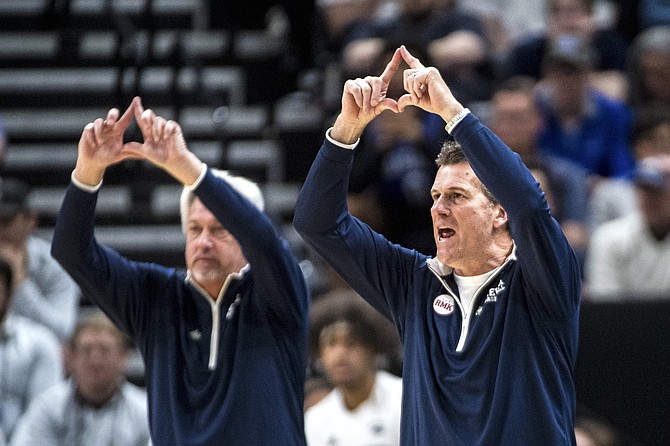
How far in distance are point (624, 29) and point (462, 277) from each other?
20.3 ft

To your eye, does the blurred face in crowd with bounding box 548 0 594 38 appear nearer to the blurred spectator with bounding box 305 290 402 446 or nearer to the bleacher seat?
the blurred spectator with bounding box 305 290 402 446

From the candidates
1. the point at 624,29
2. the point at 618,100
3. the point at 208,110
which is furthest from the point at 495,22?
the point at 208,110

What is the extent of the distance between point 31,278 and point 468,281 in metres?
4.44

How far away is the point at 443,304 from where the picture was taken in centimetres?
381

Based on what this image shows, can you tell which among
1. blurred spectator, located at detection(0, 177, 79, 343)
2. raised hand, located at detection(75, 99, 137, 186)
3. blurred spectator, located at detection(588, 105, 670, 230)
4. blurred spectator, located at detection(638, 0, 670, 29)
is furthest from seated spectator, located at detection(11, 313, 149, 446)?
blurred spectator, located at detection(638, 0, 670, 29)

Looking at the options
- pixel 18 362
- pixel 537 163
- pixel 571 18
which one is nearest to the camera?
pixel 18 362

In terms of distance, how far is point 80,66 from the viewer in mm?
9547

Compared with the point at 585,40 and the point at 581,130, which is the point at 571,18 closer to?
the point at 585,40

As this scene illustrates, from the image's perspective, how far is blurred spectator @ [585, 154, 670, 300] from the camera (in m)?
6.94

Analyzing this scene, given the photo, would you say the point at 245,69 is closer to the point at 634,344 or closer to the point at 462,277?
the point at 634,344

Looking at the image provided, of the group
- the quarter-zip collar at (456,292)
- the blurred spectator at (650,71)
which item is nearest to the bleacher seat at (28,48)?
the blurred spectator at (650,71)

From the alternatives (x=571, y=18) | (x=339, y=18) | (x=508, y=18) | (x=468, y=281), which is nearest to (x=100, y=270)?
(x=468, y=281)

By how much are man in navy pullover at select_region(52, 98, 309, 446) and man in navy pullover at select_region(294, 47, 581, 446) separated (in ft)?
1.20

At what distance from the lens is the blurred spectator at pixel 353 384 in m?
5.94
